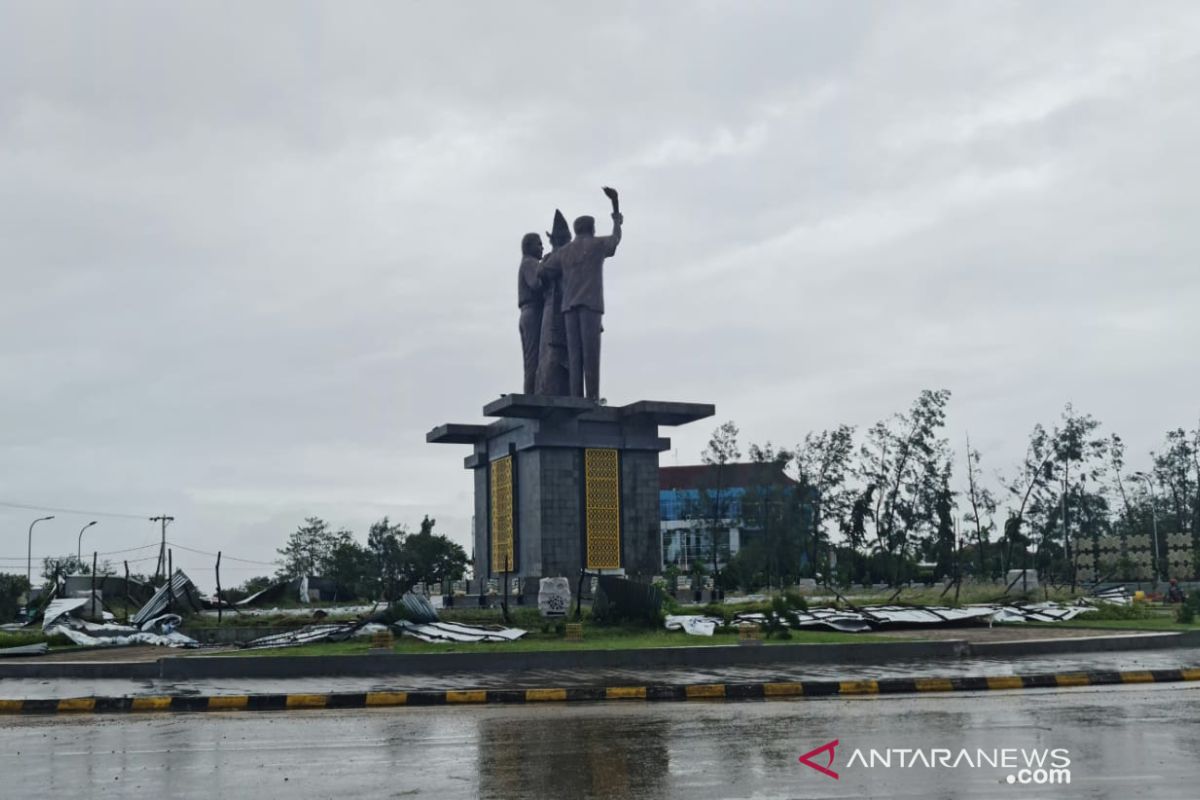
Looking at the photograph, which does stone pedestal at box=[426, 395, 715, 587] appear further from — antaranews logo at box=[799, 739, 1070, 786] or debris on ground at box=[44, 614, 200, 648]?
antaranews logo at box=[799, 739, 1070, 786]

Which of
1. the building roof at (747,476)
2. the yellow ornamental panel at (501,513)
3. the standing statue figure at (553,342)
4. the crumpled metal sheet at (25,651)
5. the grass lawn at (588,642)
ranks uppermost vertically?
the standing statue figure at (553,342)

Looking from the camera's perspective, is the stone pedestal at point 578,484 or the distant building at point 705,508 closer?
the stone pedestal at point 578,484

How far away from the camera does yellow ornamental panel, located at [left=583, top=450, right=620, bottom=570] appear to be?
33.8 metres

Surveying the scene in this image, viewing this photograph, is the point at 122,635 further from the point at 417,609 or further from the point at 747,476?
the point at 747,476

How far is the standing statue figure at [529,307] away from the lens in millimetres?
37125

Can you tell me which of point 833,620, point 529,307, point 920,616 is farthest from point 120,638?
point 529,307

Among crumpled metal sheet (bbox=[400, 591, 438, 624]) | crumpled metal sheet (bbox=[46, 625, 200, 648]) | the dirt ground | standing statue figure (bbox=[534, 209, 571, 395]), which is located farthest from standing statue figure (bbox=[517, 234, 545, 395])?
the dirt ground

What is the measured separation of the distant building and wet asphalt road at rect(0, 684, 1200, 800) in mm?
50435

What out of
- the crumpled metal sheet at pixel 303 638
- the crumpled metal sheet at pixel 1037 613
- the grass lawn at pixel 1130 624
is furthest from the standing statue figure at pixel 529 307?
the grass lawn at pixel 1130 624

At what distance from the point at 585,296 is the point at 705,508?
37294mm

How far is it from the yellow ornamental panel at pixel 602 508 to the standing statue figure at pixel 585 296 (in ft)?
5.97

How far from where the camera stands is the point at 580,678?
16.4 m

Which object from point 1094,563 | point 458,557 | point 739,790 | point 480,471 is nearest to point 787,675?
point 739,790

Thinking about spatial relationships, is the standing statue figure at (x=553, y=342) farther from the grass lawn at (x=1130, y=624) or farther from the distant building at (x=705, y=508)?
the distant building at (x=705, y=508)
